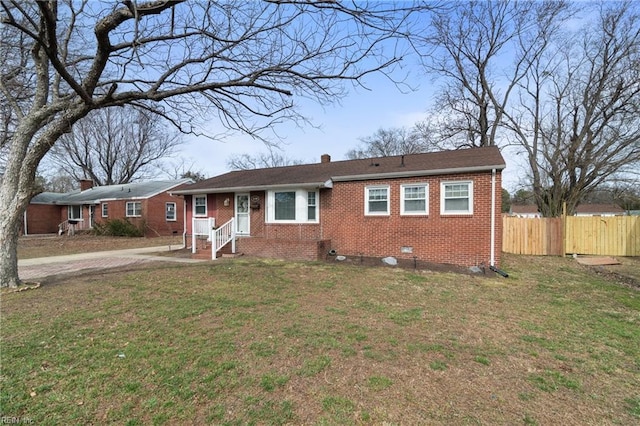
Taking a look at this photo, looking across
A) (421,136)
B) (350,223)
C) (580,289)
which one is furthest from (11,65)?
(421,136)

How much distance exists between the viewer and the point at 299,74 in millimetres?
6133

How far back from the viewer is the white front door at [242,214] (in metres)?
14.3

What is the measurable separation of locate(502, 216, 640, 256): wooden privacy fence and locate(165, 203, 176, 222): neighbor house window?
2348 centimetres

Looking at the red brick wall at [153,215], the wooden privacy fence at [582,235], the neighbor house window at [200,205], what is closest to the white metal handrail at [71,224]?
the red brick wall at [153,215]

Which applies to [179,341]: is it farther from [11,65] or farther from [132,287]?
[11,65]

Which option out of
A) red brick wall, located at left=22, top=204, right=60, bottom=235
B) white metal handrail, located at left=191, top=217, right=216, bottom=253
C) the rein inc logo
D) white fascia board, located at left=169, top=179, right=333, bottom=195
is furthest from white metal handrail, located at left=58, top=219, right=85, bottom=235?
the rein inc logo

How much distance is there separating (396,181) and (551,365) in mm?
8064

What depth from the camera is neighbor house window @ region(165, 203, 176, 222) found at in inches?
981

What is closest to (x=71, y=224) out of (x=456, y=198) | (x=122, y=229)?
(x=122, y=229)

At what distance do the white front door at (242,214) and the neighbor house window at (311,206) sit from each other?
10.2ft

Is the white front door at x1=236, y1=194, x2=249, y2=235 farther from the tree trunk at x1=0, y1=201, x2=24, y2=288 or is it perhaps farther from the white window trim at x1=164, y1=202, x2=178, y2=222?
the white window trim at x1=164, y1=202, x2=178, y2=222

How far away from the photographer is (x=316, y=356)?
3.86 m

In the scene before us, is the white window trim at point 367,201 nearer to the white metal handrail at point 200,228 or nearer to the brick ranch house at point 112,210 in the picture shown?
the white metal handrail at point 200,228

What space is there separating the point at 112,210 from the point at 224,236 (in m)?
16.9
